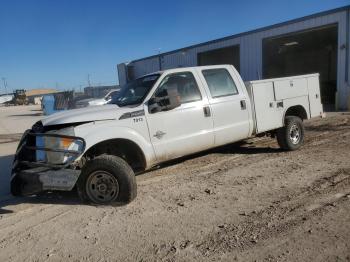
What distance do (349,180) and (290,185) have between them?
0.91 metres

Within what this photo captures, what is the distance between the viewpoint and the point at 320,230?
12.5 ft

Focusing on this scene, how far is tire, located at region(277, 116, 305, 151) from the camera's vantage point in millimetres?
7453

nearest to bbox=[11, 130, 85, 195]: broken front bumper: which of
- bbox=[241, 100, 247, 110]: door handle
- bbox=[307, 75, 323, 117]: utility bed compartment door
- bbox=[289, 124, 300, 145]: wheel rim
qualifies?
bbox=[241, 100, 247, 110]: door handle

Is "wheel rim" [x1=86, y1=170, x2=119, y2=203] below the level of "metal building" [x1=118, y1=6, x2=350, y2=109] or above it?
below

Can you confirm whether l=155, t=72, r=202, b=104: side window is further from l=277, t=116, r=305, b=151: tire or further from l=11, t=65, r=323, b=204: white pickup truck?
l=277, t=116, r=305, b=151: tire

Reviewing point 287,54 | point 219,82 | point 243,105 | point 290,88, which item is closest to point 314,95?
point 290,88

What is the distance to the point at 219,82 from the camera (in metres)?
6.59

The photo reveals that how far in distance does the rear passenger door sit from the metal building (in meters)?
11.8

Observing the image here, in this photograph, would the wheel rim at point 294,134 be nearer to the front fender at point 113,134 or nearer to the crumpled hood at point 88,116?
the front fender at point 113,134

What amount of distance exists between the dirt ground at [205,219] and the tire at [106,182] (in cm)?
17

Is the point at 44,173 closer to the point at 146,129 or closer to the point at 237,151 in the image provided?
the point at 146,129

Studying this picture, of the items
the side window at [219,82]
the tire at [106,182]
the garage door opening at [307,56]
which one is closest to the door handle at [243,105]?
the side window at [219,82]

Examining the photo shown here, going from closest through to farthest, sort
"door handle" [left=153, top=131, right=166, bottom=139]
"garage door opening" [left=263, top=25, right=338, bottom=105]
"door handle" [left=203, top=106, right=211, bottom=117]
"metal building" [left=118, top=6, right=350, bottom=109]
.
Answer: "door handle" [left=153, top=131, right=166, bottom=139]
"door handle" [left=203, top=106, right=211, bottom=117]
"metal building" [left=118, top=6, right=350, bottom=109]
"garage door opening" [left=263, top=25, right=338, bottom=105]

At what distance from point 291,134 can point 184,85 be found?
2.96 metres
